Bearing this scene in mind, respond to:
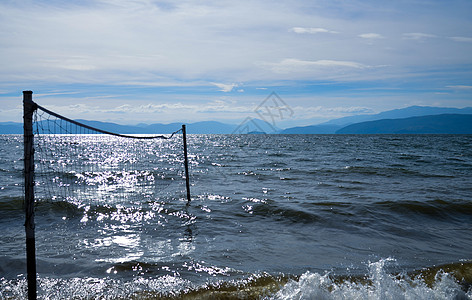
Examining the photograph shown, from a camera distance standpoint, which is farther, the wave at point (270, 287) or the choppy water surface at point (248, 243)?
the choppy water surface at point (248, 243)

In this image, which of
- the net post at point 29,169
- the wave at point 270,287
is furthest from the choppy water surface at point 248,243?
the net post at point 29,169

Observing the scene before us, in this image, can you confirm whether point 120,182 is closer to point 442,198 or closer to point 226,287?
point 226,287

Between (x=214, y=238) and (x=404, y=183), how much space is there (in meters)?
14.8

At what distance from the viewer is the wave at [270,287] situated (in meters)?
6.30

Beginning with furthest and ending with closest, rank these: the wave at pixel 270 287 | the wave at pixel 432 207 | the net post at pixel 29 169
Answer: the wave at pixel 432 207, the wave at pixel 270 287, the net post at pixel 29 169

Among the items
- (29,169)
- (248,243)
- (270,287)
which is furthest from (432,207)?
(29,169)

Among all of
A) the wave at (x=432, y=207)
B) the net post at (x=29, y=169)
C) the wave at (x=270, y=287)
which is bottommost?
the wave at (x=270, y=287)

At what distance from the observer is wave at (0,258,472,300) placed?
6.30m

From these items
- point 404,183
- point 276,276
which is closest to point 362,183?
point 404,183

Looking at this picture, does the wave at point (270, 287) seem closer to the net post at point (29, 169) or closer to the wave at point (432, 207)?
the net post at point (29, 169)

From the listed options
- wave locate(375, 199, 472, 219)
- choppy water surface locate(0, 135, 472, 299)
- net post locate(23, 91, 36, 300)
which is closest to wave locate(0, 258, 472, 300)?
choppy water surface locate(0, 135, 472, 299)

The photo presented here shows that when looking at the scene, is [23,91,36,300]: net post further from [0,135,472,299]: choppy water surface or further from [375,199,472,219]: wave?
[375,199,472,219]: wave

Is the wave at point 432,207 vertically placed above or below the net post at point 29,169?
below

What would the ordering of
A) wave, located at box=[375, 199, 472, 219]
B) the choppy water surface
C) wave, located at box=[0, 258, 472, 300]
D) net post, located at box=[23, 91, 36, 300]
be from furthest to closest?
wave, located at box=[375, 199, 472, 219], the choppy water surface, wave, located at box=[0, 258, 472, 300], net post, located at box=[23, 91, 36, 300]
